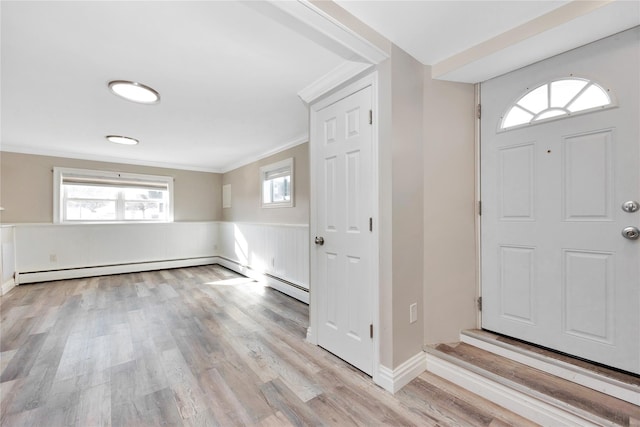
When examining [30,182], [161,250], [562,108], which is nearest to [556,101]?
[562,108]

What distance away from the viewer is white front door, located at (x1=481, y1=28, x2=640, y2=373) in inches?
57.7

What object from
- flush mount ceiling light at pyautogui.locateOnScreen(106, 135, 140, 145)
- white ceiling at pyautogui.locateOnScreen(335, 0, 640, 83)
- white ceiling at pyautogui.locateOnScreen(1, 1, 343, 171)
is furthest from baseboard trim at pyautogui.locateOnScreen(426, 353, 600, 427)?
flush mount ceiling light at pyautogui.locateOnScreen(106, 135, 140, 145)

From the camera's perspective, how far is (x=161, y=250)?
5.50 m

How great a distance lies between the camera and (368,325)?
1859mm

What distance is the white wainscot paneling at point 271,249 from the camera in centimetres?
361

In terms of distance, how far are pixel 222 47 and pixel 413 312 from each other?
7.31ft

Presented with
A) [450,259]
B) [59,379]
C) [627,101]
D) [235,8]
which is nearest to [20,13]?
[235,8]

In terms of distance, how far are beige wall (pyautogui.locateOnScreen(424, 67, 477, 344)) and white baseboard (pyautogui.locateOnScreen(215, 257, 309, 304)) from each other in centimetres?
184

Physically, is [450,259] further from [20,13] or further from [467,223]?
[20,13]

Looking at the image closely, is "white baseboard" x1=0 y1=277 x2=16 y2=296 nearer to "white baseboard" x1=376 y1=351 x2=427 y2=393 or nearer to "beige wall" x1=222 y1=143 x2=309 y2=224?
"beige wall" x1=222 y1=143 x2=309 y2=224

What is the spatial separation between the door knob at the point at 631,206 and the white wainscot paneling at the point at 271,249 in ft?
9.07

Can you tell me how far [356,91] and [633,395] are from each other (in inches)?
91.2

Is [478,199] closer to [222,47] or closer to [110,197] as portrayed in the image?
[222,47]

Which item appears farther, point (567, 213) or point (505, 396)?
point (567, 213)
